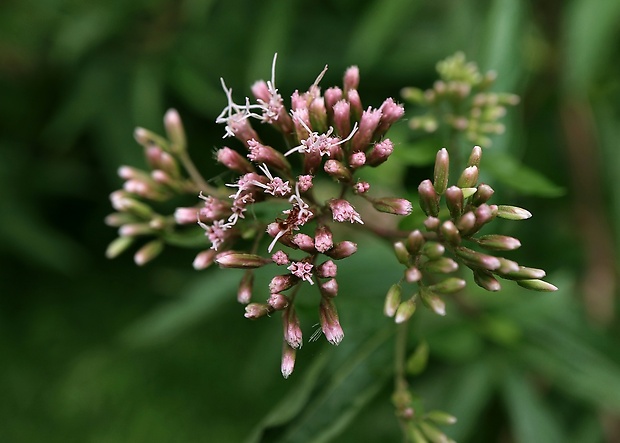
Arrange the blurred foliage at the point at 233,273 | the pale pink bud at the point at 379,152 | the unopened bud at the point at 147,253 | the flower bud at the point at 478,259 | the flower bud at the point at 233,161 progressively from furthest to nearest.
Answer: the blurred foliage at the point at 233,273
the unopened bud at the point at 147,253
the flower bud at the point at 233,161
the pale pink bud at the point at 379,152
the flower bud at the point at 478,259

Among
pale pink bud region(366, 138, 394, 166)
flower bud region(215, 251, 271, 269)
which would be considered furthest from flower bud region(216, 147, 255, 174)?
pale pink bud region(366, 138, 394, 166)

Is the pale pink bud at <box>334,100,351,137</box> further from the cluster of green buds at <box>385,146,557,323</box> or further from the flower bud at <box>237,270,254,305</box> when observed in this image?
the flower bud at <box>237,270,254,305</box>

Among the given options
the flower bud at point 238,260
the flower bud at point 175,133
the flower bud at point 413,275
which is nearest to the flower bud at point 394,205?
the flower bud at point 413,275

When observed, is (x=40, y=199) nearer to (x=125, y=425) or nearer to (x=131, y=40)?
(x=131, y=40)

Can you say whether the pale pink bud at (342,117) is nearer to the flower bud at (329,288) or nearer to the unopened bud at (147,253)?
the flower bud at (329,288)

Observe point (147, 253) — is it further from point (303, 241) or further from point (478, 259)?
point (478, 259)

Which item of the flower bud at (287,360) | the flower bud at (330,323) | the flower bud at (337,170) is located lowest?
the flower bud at (287,360)

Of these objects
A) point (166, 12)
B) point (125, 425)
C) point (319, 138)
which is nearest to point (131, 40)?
point (166, 12)
